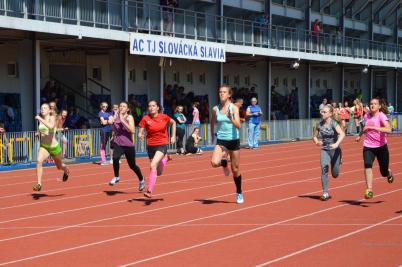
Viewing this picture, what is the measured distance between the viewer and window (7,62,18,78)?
2777cm

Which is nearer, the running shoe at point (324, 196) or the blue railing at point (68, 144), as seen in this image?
the running shoe at point (324, 196)

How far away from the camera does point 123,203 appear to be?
13422 mm

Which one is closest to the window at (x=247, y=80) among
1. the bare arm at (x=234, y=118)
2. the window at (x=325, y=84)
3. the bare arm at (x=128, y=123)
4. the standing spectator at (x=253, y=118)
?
the window at (x=325, y=84)

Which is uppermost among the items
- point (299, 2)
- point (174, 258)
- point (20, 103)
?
point (299, 2)

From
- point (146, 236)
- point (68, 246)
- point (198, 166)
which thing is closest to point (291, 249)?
point (146, 236)

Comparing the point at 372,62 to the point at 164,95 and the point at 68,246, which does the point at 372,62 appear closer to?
the point at 164,95

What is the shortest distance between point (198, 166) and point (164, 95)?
1242cm

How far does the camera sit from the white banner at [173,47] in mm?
26894

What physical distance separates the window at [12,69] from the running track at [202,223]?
995cm

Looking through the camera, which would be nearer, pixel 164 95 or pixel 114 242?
pixel 114 242

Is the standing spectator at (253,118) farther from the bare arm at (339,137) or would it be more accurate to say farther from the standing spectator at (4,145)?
the bare arm at (339,137)

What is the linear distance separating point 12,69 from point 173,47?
5986 mm

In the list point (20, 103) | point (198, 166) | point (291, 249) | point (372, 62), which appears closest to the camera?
point (291, 249)

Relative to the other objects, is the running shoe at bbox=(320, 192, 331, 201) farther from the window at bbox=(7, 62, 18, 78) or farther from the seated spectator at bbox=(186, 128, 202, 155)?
the window at bbox=(7, 62, 18, 78)
